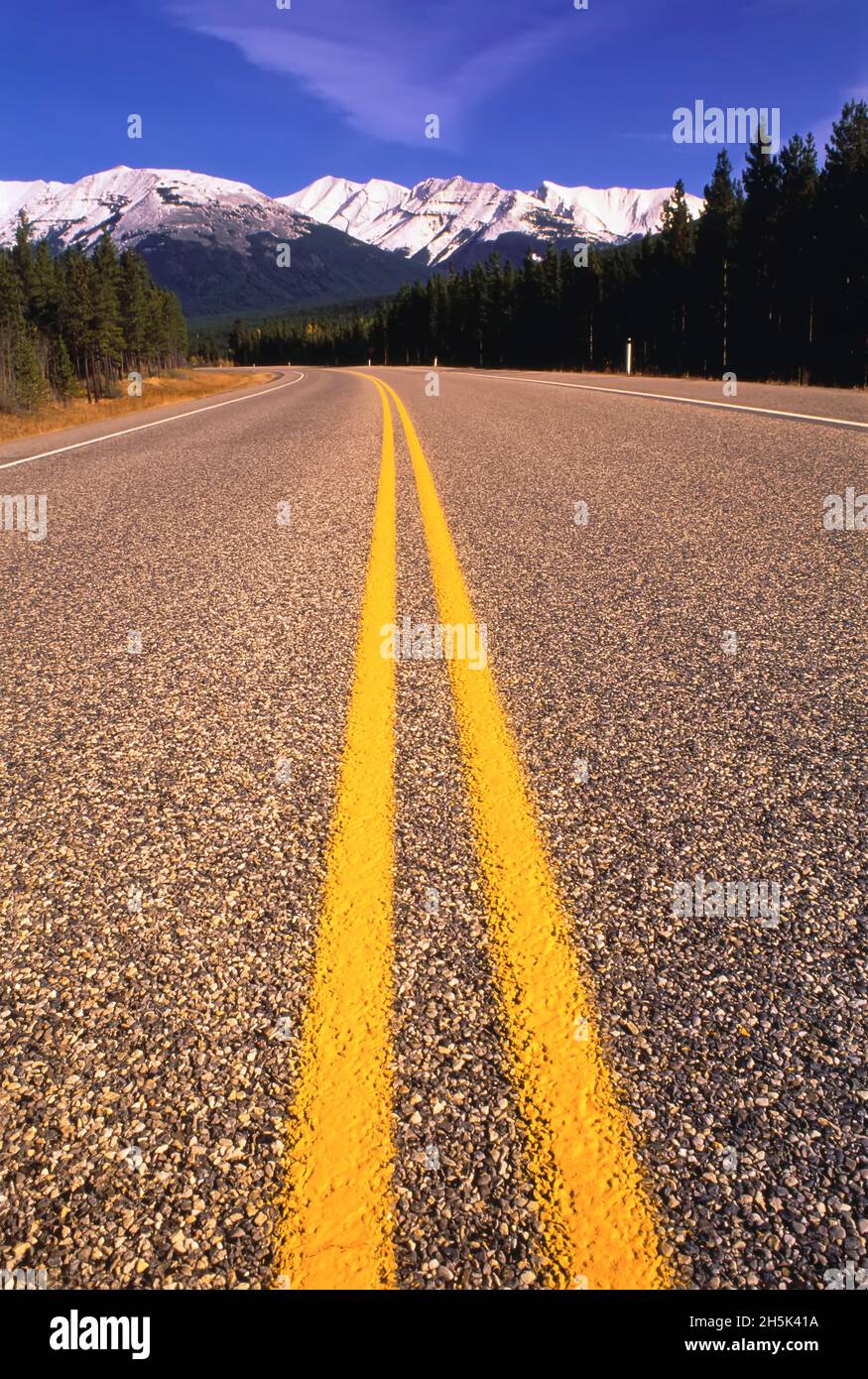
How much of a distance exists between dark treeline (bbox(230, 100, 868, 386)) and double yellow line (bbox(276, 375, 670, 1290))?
29497 millimetres

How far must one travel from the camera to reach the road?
1.23 meters

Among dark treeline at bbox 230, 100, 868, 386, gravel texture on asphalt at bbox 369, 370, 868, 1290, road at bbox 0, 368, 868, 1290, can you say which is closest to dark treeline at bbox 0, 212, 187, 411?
dark treeline at bbox 230, 100, 868, 386

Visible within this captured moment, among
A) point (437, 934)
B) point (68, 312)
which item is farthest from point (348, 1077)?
point (68, 312)

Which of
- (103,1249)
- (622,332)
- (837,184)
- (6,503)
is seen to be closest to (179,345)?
(622,332)

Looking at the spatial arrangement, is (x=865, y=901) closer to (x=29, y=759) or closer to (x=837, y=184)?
(x=29, y=759)

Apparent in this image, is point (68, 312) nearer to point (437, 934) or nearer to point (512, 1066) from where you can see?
point (437, 934)

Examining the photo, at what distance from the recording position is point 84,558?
17.3 feet

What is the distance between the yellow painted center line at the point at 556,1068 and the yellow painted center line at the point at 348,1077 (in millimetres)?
234

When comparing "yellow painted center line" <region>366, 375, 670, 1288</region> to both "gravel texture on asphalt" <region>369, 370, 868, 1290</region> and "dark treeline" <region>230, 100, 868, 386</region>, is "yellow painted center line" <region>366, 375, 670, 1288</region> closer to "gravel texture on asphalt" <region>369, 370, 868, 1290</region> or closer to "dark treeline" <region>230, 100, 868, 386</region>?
"gravel texture on asphalt" <region>369, 370, 868, 1290</region>

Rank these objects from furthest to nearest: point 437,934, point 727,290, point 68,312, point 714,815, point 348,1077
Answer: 1. point 68,312
2. point 727,290
3. point 714,815
4. point 437,934
5. point 348,1077

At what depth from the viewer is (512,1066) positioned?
147 centimetres

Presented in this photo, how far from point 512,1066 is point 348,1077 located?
0.94ft

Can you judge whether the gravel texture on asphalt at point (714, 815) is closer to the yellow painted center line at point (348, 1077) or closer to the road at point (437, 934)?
the road at point (437, 934)

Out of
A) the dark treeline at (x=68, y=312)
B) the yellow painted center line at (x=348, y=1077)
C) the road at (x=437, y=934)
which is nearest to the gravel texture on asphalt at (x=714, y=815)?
the road at (x=437, y=934)
